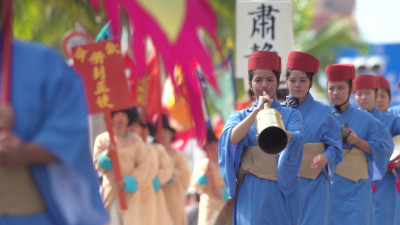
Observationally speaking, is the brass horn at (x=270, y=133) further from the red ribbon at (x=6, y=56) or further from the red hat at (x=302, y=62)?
the red ribbon at (x=6, y=56)

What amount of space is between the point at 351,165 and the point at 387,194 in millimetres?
1395

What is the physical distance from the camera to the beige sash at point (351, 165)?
7.43 metres

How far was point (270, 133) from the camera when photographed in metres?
5.21

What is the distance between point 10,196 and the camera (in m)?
3.25

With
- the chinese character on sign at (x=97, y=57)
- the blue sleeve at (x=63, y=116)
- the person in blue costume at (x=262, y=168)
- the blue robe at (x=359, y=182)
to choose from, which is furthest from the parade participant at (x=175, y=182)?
the blue sleeve at (x=63, y=116)

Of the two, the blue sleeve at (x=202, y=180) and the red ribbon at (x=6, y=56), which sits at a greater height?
the red ribbon at (x=6, y=56)

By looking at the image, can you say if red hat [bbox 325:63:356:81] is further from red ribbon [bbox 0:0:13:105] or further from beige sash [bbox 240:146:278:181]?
red ribbon [bbox 0:0:13:105]

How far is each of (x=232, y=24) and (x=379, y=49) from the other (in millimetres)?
11523

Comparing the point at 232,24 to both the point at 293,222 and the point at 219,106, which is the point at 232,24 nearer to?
the point at 219,106

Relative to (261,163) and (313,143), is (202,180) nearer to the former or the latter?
(313,143)

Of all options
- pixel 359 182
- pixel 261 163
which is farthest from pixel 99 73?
pixel 261 163

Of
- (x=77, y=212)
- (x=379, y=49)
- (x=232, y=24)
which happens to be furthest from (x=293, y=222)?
(x=379, y=49)

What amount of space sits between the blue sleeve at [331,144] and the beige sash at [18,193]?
3329 millimetres

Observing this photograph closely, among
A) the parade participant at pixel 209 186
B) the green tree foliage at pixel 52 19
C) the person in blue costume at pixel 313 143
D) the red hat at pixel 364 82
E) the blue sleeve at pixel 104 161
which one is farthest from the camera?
the green tree foliage at pixel 52 19
